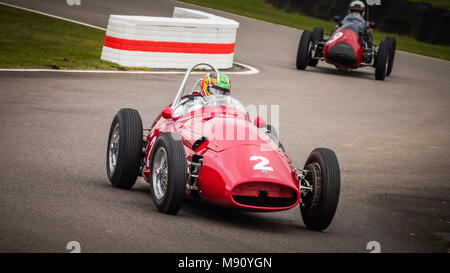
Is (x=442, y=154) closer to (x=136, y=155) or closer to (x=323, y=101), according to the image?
(x=323, y=101)

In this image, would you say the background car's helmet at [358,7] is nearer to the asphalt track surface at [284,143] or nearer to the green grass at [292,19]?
the asphalt track surface at [284,143]

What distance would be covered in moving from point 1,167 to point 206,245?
3.13 metres

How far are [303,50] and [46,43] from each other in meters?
6.64

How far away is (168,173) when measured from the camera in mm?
6805

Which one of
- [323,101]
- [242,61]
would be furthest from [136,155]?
[242,61]

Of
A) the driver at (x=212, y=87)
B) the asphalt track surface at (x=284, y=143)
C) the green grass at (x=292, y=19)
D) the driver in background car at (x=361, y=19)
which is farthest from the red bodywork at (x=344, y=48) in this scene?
the driver at (x=212, y=87)

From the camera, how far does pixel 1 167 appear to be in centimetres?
820

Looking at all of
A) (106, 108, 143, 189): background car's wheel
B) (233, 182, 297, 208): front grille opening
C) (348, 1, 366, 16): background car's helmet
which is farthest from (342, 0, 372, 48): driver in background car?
(233, 182, 297, 208): front grille opening

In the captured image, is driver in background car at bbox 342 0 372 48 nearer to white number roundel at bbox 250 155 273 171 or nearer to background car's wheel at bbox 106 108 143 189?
background car's wheel at bbox 106 108 143 189

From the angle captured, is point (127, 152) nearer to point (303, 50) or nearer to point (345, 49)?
point (345, 49)

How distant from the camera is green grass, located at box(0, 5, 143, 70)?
16.2 metres

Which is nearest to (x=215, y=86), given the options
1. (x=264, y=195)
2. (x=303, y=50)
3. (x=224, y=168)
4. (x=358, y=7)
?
(x=224, y=168)

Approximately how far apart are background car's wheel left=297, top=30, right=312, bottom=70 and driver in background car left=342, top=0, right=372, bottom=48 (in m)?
1.15

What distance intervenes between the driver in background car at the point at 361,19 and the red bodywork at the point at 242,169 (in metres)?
13.3
